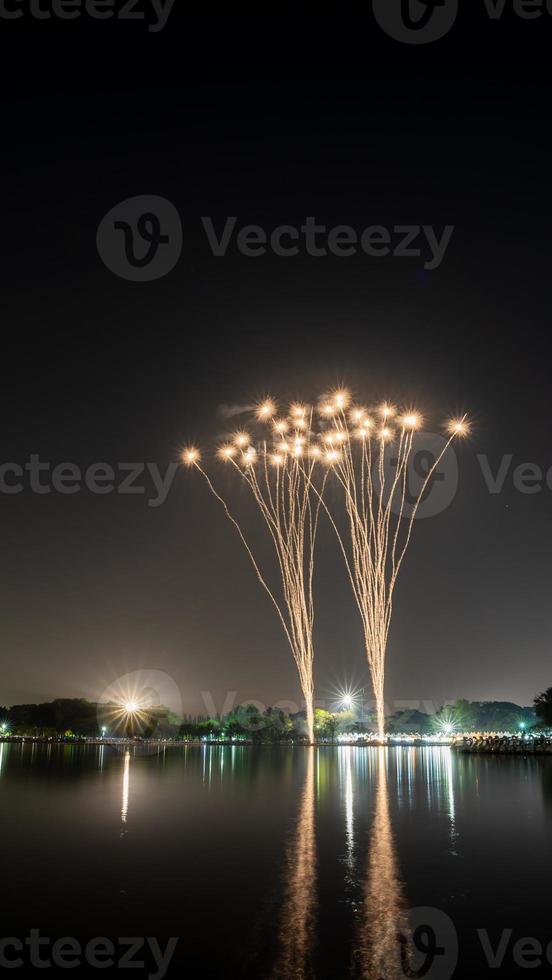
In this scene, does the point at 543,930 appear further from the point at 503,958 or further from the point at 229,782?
the point at 229,782

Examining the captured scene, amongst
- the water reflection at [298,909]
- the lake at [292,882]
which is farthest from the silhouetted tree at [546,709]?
the water reflection at [298,909]

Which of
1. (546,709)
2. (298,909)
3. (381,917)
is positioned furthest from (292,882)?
(546,709)

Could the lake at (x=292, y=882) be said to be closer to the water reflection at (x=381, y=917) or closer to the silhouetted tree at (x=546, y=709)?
the water reflection at (x=381, y=917)

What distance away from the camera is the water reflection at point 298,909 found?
36.0 feet

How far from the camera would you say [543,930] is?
1299cm

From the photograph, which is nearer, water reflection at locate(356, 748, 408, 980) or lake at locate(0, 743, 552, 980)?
water reflection at locate(356, 748, 408, 980)

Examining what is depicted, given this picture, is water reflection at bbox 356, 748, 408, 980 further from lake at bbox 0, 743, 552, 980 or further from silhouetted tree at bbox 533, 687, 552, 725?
silhouetted tree at bbox 533, 687, 552, 725

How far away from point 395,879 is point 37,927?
7.58 m

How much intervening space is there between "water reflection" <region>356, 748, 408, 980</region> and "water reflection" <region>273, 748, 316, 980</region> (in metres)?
0.85

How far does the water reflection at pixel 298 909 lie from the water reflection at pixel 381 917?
0.85m

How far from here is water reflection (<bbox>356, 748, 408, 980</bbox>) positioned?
11.0m

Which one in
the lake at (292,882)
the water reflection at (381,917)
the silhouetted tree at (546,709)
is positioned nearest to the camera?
→ the water reflection at (381,917)

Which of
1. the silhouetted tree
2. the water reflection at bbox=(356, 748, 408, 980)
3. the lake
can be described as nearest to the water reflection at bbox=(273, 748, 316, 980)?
the lake

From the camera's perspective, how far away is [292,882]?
1622 cm
